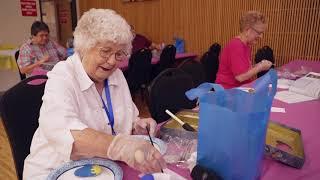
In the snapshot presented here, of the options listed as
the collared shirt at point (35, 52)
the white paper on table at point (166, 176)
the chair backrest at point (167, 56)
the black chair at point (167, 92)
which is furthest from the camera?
the chair backrest at point (167, 56)

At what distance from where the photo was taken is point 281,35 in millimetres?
4414

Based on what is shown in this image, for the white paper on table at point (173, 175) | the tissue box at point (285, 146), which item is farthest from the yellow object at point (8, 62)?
the tissue box at point (285, 146)

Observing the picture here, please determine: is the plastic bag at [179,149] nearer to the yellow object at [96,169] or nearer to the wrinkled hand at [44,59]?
the yellow object at [96,169]

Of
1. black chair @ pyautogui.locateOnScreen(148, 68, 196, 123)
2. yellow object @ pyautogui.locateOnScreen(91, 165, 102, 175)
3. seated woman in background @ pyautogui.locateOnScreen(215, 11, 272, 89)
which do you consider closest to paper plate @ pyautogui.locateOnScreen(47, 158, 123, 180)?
yellow object @ pyautogui.locateOnScreen(91, 165, 102, 175)

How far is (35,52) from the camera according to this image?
12.3ft

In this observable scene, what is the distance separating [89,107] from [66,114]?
238mm

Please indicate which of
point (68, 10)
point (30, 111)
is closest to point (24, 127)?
point (30, 111)

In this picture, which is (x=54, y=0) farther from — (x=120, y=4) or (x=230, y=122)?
(x=230, y=122)

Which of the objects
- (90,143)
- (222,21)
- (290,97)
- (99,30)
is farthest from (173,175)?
(222,21)

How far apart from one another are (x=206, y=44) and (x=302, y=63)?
6.56 ft

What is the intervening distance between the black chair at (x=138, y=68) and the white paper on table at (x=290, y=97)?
2352mm

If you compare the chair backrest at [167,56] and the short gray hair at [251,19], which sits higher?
the short gray hair at [251,19]

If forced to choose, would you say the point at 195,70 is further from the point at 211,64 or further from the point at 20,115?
the point at 211,64

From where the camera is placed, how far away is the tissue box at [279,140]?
108 cm
